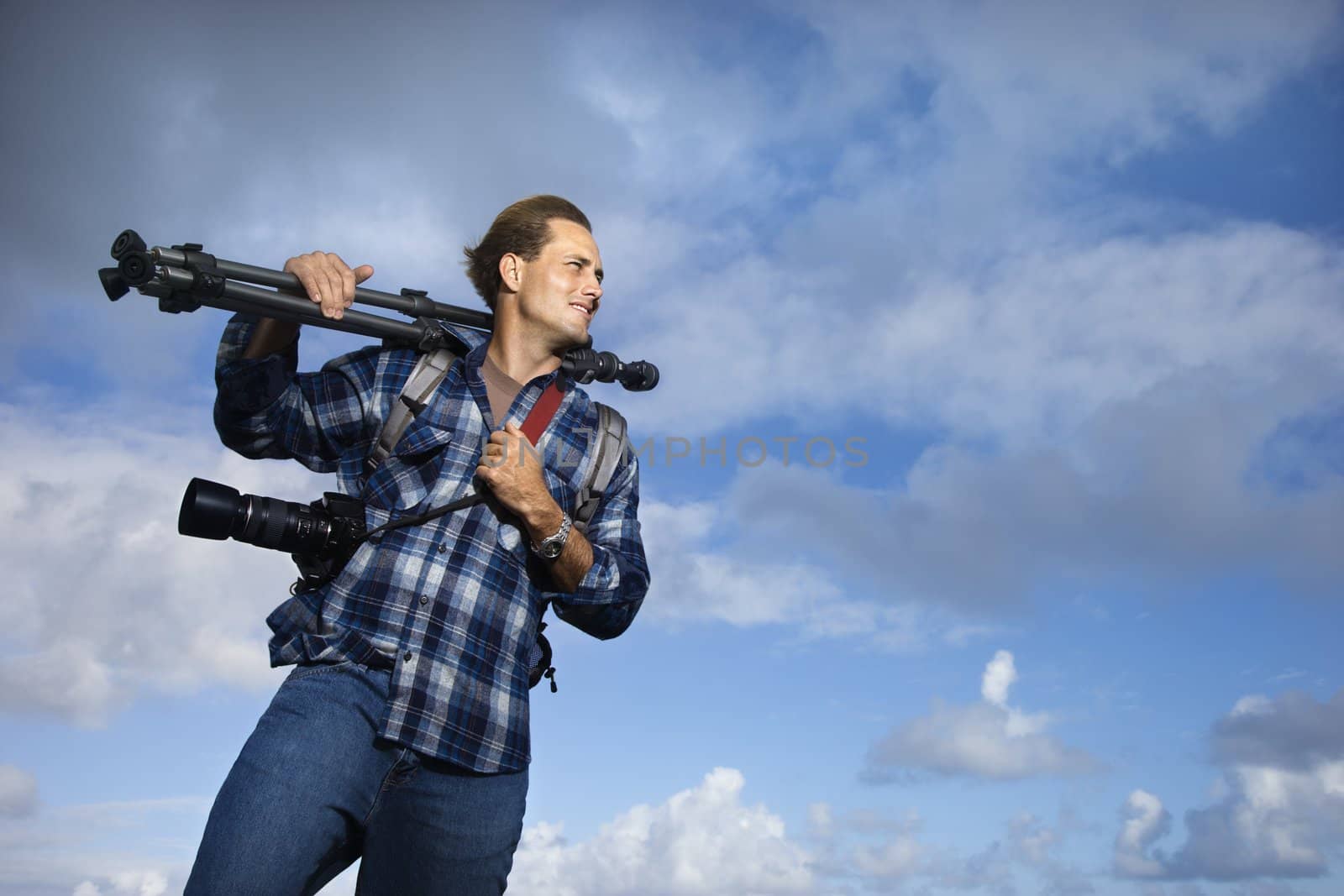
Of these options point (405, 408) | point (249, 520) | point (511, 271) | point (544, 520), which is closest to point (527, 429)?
point (405, 408)

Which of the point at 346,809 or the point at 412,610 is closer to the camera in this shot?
the point at 346,809

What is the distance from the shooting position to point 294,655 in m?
4.97

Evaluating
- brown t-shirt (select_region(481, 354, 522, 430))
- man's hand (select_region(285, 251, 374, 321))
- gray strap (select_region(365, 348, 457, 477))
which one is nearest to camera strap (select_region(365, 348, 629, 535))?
gray strap (select_region(365, 348, 457, 477))

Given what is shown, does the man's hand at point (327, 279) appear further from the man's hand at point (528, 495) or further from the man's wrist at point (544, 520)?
the man's wrist at point (544, 520)

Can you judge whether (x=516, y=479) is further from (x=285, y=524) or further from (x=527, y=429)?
(x=285, y=524)

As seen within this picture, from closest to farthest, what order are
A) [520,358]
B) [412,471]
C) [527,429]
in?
[412,471], [527,429], [520,358]

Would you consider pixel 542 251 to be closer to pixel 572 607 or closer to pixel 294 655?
pixel 572 607

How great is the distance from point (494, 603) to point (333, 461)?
119 cm

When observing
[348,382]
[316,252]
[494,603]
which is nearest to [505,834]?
[494,603]

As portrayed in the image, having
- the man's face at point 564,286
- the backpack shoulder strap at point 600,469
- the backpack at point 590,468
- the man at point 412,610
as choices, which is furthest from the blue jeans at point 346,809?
the man's face at point 564,286

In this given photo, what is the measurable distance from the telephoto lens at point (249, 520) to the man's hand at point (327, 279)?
928mm

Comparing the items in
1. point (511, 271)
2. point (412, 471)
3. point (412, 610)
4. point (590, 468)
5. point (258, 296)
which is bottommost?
point (412, 610)

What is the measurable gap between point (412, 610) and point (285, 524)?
2.27ft

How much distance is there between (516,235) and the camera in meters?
6.27
